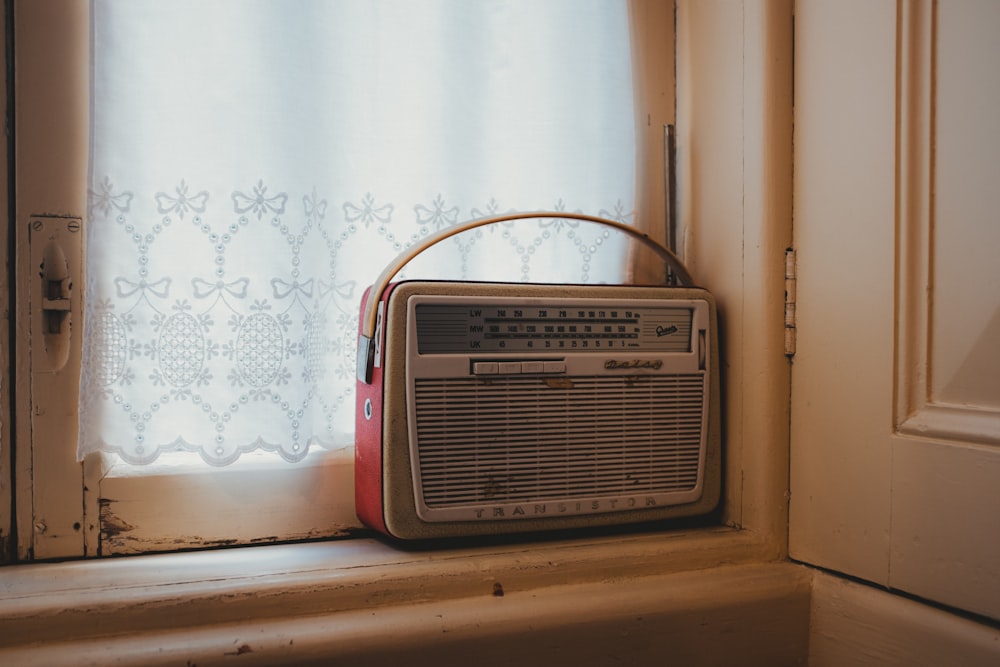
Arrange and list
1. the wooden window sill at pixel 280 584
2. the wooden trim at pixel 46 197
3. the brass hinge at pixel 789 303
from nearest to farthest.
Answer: the wooden window sill at pixel 280 584, the wooden trim at pixel 46 197, the brass hinge at pixel 789 303

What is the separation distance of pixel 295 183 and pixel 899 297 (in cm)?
66

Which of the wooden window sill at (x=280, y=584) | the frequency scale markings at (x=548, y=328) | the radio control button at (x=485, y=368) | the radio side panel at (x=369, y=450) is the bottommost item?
the wooden window sill at (x=280, y=584)

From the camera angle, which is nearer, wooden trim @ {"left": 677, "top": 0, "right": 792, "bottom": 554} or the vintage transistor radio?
the vintage transistor radio

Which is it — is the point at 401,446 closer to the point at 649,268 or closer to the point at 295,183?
the point at 295,183

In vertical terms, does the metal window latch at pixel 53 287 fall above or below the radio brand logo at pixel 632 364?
above

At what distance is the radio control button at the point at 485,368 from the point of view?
82cm

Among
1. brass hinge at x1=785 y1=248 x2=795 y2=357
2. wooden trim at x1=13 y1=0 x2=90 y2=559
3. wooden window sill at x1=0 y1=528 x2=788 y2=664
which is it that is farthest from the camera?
brass hinge at x1=785 y1=248 x2=795 y2=357

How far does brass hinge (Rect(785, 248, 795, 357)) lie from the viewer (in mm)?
900

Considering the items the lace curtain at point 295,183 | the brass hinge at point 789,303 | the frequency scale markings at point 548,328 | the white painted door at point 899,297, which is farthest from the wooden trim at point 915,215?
the lace curtain at point 295,183

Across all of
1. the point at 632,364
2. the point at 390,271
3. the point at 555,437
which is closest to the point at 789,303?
→ the point at 632,364

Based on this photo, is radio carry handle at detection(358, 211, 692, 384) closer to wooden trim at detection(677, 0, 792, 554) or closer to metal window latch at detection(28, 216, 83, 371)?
wooden trim at detection(677, 0, 792, 554)

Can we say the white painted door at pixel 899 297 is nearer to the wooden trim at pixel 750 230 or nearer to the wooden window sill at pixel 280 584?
the wooden trim at pixel 750 230

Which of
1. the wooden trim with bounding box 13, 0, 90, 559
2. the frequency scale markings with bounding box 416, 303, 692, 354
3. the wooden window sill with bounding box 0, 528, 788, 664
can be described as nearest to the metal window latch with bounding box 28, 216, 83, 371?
the wooden trim with bounding box 13, 0, 90, 559

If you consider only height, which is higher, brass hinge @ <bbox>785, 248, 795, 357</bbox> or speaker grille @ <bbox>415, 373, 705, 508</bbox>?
brass hinge @ <bbox>785, 248, 795, 357</bbox>
